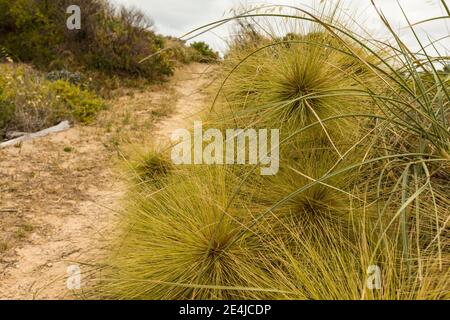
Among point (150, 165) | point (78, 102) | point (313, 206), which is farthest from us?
point (78, 102)

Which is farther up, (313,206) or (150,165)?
(150,165)

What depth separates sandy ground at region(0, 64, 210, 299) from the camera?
2.97 meters

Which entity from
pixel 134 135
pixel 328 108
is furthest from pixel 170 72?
pixel 328 108

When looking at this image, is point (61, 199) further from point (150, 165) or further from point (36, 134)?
point (36, 134)

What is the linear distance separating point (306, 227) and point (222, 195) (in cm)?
48

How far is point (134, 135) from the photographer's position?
20.8 feet

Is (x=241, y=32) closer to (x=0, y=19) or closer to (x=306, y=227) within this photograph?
(x=306, y=227)

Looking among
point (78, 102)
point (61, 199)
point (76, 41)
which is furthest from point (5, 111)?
point (76, 41)

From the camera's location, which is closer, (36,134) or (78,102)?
(36,134)

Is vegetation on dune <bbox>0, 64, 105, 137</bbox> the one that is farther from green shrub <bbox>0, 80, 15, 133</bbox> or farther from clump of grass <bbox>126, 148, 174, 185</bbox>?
clump of grass <bbox>126, 148, 174, 185</bbox>

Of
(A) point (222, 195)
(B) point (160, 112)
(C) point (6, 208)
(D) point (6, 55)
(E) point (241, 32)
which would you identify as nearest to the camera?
(A) point (222, 195)
